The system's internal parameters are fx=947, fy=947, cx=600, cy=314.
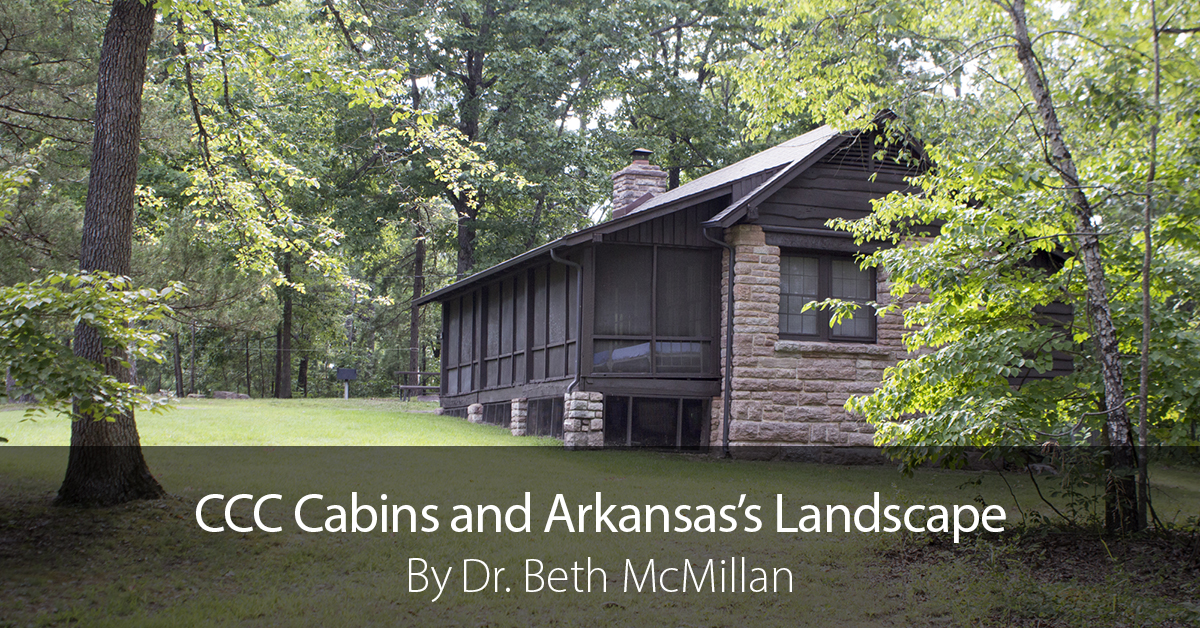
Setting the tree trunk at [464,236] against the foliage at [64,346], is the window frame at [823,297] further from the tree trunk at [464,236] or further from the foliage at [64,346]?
the tree trunk at [464,236]

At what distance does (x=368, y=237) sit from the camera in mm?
26438

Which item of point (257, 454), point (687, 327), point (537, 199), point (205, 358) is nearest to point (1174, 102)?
point (687, 327)

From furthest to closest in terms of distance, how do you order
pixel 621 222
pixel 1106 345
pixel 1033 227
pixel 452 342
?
pixel 452 342
pixel 621 222
pixel 1033 227
pixel 1106 345

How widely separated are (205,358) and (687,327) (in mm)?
39077

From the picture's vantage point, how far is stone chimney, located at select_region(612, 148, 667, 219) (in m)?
20.0

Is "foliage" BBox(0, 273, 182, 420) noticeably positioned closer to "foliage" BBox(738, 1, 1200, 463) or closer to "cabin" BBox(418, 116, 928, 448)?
"foliage" BBox(738, 1, 1200, 463)

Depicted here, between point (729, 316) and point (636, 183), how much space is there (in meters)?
6.36

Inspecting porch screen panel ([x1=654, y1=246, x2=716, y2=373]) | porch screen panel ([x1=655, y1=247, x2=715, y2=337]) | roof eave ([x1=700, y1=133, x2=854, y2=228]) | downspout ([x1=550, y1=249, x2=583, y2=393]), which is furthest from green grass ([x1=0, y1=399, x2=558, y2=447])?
roof eave ([x1=700, y1=133, x2=854, y2=228])

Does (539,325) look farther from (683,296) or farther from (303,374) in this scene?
(303,374)

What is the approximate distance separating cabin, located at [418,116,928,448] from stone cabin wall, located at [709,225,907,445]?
18 mm

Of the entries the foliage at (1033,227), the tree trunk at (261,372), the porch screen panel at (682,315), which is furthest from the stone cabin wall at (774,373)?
the tree trunk at (261,372)

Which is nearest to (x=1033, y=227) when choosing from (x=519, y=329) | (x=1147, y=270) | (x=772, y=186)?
(x=1147, y=270)

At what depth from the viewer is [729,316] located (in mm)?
14484

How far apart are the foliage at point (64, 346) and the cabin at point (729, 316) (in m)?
8.03
